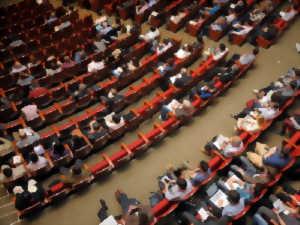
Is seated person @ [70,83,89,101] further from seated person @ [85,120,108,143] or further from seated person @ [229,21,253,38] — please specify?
seated person @ [229,21,253,38]

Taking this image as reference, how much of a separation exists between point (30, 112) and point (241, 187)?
314 cm

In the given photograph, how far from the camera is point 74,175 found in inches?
151

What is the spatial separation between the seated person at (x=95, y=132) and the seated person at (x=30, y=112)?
857 millimetres

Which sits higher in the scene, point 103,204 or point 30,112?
point 30,112

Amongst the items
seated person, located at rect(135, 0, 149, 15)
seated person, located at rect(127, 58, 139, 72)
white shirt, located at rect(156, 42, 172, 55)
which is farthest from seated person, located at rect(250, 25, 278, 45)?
seated person, located at rect(127, 58, 139, 72)

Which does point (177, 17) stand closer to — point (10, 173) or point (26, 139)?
point (26, 139)

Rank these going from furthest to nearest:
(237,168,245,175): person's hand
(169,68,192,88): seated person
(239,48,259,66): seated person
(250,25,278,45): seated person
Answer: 1. (250,25,278,45): seated person
2. (239,48,259,66): seated person
3. (169,68,192,88): seated person
4. (237,168,245,175): person's hand

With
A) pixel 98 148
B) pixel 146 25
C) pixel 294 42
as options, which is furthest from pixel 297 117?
pixel 146 25

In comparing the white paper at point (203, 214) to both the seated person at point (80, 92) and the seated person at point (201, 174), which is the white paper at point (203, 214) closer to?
the seated person at point (201, 174)

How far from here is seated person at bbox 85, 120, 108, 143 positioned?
4.27 metres

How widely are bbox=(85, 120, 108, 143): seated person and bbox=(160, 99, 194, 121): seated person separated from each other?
0.95 m

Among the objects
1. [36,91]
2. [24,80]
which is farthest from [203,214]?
[24,80]

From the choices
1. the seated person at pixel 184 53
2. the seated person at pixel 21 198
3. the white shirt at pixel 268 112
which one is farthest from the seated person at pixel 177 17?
the seated person at pixel 21 198

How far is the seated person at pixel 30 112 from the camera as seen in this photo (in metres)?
4.49
